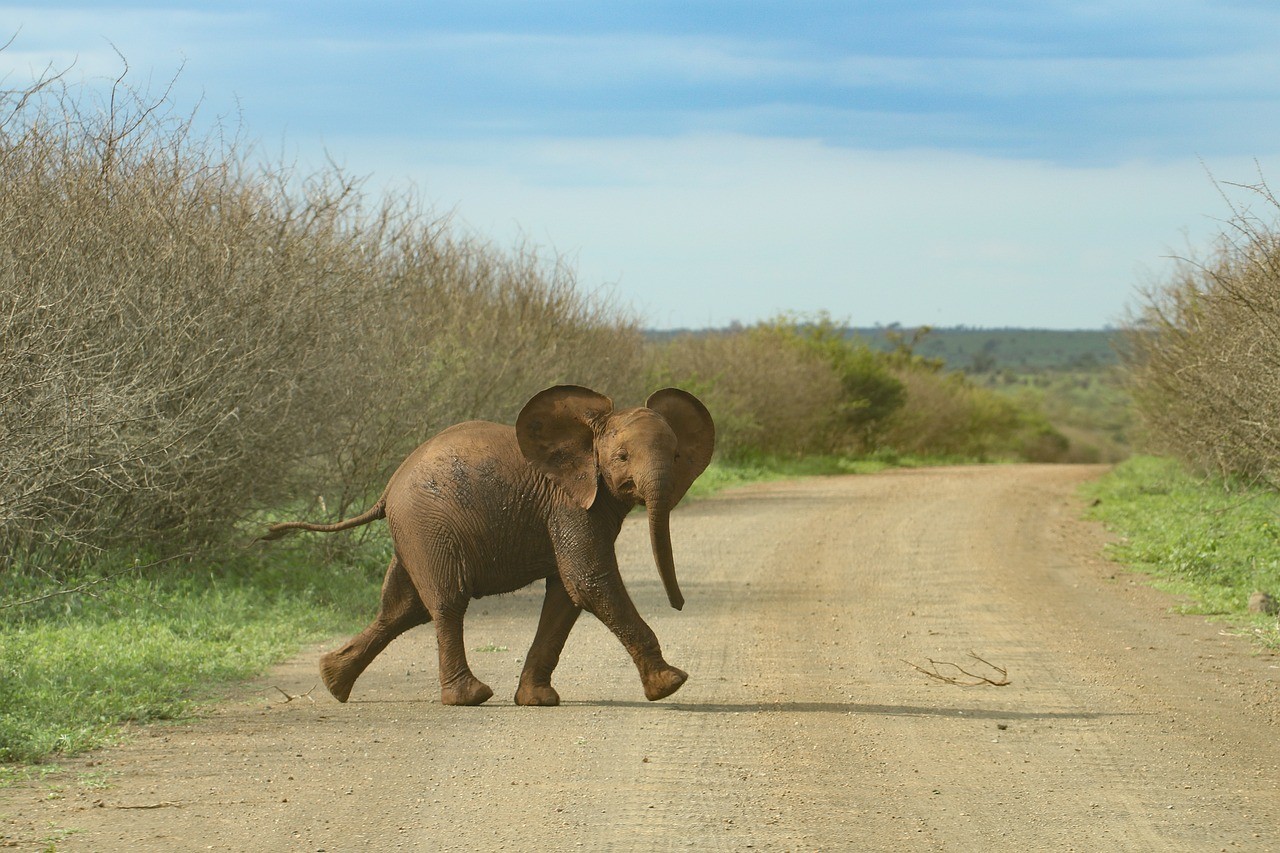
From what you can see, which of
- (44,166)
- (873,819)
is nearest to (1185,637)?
(873,819)

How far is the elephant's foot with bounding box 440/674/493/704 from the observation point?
7715 millimetres

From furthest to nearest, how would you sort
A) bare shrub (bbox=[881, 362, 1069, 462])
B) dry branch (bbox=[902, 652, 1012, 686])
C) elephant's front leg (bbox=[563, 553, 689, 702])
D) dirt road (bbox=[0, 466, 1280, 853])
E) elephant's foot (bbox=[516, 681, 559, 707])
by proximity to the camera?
bare shrub (bbox=[881, 362, 1069, 462]), dry branch (bbox=[902, 652, 1012, 686]), elephant's foot (bbox=[516, 681, 559, 707]), elephant's front leg (bbox=[563, 553, 689, 702]), dirt road (bbox=[0, 466, 1280, 853])

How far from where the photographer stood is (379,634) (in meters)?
7.97

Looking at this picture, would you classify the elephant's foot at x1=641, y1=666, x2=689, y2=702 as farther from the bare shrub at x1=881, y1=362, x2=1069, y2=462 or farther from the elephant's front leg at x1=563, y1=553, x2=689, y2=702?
the bare shrub at x1=881, y1=362, x2=1069, y2=462

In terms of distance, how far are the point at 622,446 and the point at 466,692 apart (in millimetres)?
1561

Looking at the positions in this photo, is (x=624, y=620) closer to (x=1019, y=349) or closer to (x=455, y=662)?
(x=455, y=662)

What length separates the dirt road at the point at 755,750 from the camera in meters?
5.43

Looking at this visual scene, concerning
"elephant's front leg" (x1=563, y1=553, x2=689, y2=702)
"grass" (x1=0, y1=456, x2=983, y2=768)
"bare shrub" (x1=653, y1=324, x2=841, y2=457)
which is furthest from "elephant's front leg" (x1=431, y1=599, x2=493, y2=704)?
"bare shrub" (x1=653, y1=324, x2=841, y2=457)

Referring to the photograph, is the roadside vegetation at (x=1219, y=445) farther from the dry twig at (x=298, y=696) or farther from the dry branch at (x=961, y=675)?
the dry twig at (x=298, y=696)

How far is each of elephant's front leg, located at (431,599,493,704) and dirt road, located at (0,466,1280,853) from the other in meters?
0.09

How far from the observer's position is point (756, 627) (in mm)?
10664

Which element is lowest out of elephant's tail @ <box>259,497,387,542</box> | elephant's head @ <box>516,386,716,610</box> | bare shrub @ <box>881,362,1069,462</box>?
bare shrub @ <box>881,362,1069,462</box>

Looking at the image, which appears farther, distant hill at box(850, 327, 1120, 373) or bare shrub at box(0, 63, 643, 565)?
distant hill at box(850, 327, 1120, 373)

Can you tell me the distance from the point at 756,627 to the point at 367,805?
526 centimetres
